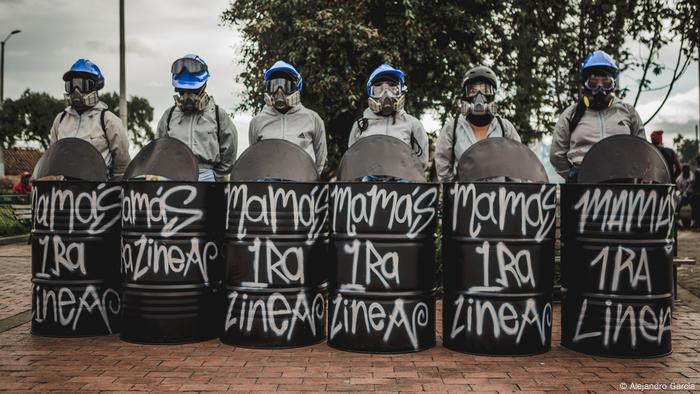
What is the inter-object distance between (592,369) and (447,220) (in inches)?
62.2

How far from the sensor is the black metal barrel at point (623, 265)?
5.70 metres

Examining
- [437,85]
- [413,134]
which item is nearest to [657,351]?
[413,134]

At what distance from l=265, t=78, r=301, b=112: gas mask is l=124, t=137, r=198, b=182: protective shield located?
102 centimetres

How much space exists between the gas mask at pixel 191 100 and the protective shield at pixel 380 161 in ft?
5.56

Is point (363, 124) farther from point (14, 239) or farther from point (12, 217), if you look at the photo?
point (12, 217)

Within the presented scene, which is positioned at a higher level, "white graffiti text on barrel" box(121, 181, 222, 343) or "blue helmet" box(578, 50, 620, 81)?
"blue helmet" box(578, 50, 620, 81)

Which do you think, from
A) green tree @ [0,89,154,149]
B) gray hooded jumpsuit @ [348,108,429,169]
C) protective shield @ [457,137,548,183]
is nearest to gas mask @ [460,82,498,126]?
gray hooded jumpsuit @ [348,108,429,169]

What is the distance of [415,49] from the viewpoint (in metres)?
16.3

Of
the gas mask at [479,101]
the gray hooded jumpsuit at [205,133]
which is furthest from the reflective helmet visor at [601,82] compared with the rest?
the gray hooded jumpsuit at [205,133]

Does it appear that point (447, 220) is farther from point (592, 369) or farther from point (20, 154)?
point (20, 154)

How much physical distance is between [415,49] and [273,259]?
11.3m

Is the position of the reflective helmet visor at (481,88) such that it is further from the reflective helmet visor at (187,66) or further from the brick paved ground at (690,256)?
the brick paved ground at (690,256)

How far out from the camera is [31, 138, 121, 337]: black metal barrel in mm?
6355

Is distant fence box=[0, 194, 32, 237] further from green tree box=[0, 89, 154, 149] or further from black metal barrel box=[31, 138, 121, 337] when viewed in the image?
green tree box=[0, 89, 154, 149]
